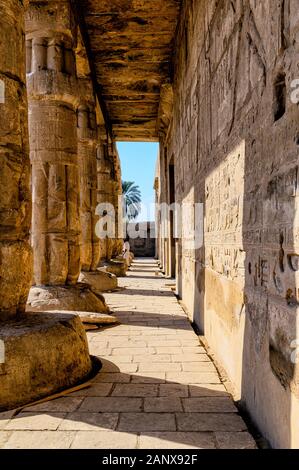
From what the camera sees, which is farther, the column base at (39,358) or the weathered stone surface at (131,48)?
the weathered stone surface at (131,48)

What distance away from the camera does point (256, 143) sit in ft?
8.53

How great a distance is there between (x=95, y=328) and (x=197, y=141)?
9.52 ft

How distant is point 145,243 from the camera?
3212cm

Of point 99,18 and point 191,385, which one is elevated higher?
point 99,18

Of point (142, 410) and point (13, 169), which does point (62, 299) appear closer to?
point (13, 169)

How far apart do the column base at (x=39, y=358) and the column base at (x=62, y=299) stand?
82.4 inches

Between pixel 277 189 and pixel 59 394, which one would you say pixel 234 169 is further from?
pixel 59 394

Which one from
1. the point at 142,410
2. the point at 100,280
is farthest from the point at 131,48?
the point at 142,410

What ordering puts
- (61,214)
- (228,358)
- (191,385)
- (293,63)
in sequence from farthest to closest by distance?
Result: 1. (61,214)
2. (228,358)
3. (191,385)
4. (293,63)

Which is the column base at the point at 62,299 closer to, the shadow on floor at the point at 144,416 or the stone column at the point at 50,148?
the stone column at the point at 50,148

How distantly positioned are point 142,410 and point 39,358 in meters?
0.82

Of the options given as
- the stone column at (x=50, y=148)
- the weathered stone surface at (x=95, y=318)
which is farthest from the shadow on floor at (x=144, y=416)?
the stone column at (x=50, y=148)

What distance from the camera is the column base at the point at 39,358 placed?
2.71 m
